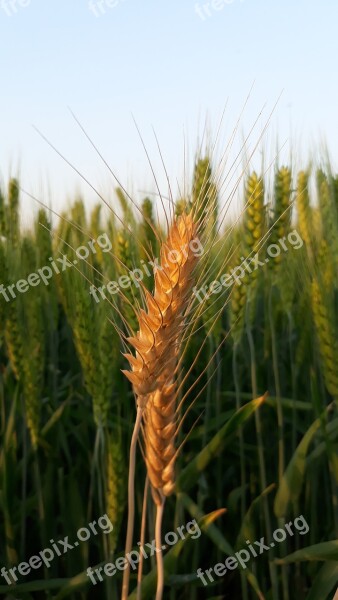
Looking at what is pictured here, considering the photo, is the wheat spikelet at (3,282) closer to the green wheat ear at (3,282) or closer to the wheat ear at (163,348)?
the green wheat ear at (3,282)

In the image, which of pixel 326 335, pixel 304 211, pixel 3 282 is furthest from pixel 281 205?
pixel 3 282

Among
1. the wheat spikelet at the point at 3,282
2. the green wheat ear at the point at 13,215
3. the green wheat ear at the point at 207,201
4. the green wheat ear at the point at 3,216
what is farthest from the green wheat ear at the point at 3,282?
the green wheat ear at the point at 207,201

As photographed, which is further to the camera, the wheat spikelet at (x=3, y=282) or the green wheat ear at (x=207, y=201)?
the wheat spikelet at (x=3, y=282)

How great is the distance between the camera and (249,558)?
1.61 meters

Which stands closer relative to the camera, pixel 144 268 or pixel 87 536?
pixel 144 268

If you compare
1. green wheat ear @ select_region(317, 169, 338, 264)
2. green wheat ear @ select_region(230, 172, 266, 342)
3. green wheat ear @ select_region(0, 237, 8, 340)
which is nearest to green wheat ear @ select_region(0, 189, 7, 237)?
green wheat ear @ select_region(0, 237, 8, 340)

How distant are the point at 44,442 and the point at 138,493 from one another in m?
0.24

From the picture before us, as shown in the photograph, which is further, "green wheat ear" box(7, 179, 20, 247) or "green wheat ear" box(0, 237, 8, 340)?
"green wheat ear" box(7, 179, 20, 247)

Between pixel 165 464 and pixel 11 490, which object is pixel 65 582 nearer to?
pixel 11 490

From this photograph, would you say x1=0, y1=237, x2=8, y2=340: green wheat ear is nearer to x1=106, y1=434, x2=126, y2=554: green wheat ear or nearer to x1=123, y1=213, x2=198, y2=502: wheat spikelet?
x1=106, y1=434, x2=126, y2=554: green wheat ear

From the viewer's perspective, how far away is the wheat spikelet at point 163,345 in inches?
36.3

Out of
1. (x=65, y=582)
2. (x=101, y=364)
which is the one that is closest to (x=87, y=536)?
(x=65, y=582)

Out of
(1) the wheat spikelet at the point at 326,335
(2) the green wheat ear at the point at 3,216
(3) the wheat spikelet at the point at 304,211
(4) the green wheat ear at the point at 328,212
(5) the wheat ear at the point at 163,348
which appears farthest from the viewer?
(2) the green wheat ear at the point at 3,216

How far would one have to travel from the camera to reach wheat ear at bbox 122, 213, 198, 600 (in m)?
0.92
